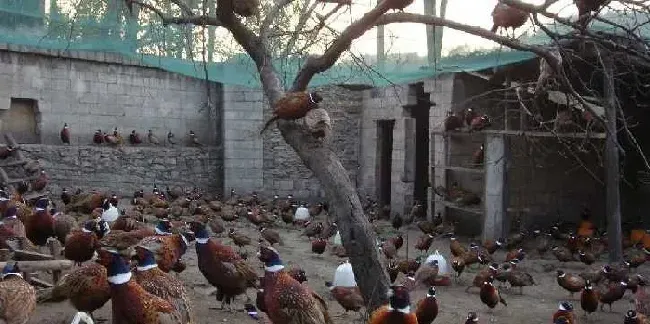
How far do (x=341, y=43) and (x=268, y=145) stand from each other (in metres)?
13.1

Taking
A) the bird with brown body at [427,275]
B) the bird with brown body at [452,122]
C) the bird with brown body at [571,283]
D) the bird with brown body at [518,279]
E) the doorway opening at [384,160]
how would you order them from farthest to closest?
the doorway opening at [384,160] < the bird with brown body at [452,122] < the bird with brown body at [427,275] < the bird with brown body at [518,279] < the bird with brown body at [571,283]

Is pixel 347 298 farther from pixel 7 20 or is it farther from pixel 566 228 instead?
pixel 7 20

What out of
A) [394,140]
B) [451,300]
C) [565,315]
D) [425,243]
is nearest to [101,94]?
[394,140]

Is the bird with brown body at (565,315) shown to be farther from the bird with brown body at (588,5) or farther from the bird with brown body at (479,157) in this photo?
the bird with brown body at (479,157)

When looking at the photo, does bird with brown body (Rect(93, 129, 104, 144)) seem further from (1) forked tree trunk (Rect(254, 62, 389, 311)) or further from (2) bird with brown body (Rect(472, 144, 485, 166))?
(1) forked tree trunk (Rect(254, 62, 389, 311))

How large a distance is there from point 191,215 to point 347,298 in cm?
719

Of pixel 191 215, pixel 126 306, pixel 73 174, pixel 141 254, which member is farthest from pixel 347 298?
pixel 73 174

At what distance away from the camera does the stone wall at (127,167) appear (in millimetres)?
15133

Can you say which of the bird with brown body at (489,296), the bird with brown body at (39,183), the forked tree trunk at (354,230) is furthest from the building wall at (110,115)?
the forked tree trunk at (354,230)

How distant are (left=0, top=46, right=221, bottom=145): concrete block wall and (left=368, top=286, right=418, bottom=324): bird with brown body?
11791 millimetres

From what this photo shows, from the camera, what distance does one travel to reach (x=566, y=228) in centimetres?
1330

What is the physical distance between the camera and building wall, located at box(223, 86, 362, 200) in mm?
17484

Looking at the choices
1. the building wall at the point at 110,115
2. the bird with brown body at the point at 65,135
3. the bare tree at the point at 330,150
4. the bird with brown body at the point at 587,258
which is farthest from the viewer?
the bird with brown body at the point at 65,135

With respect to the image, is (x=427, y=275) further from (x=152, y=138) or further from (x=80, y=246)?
(x=152, y=138)
